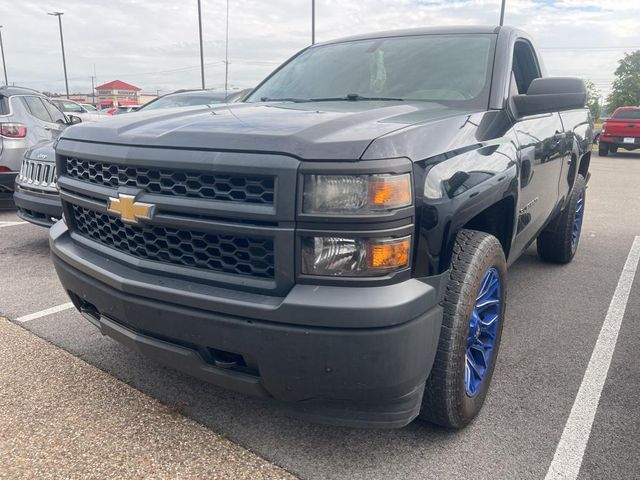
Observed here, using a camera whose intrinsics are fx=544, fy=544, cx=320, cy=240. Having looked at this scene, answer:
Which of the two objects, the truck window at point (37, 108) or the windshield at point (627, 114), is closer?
the truck window at point (37, 108)

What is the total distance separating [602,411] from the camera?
2533 millimetres

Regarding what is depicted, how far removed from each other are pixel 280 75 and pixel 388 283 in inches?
93.3

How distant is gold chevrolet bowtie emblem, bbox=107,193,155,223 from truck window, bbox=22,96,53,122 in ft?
20.9

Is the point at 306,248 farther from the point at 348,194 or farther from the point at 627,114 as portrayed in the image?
the point at 627,114

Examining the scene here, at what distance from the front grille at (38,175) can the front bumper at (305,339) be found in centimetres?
312

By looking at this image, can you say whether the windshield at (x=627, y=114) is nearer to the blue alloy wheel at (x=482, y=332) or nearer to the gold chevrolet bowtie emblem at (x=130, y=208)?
the blue alloy wheel at (x=482, y=332)

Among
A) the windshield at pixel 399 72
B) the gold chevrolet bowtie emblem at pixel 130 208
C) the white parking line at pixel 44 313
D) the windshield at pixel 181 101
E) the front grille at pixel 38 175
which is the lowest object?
the white parking line at pixel 44 313

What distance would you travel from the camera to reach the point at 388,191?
1747 millimetres

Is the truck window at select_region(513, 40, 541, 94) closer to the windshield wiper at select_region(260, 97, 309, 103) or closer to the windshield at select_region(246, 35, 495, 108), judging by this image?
the windshield at select_region(246, 35, 495, 108)

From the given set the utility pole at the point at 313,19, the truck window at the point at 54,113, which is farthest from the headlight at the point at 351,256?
the utility pole at the point at 313,19

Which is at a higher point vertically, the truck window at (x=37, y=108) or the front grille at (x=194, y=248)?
the truck window at (x=37, y=108)

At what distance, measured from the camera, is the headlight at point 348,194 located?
1.74 m

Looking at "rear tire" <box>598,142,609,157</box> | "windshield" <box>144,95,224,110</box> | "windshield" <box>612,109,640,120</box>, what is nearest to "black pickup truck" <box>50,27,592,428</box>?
"windshield" <box>144,95,224,110</box>

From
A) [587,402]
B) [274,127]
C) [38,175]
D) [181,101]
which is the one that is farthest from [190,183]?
[181,101]
